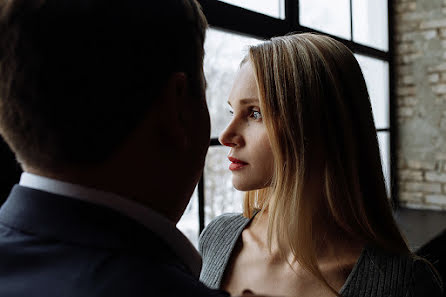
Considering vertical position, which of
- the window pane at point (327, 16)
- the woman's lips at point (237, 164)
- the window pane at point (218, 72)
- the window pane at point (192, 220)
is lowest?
the window pane at point (192, 220)

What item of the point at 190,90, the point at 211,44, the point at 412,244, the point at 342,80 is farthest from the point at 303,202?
the point at 412,244

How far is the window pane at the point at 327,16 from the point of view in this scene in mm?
3029

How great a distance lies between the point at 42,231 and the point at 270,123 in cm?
75

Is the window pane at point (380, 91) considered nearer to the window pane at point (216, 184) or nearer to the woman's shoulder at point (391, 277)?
the window pane at point (216, 184)

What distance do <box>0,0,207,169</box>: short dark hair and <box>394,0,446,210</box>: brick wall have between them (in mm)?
3840

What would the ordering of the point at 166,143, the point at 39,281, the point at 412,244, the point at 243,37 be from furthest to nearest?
the point at 412,244, the point at 243,37, the point at 166,143, the point at 39,281

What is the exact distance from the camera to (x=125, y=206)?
1.55 feet

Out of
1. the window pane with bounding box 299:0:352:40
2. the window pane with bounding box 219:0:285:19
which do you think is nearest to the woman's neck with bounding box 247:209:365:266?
the window pane with bounding box 219:0:285:19

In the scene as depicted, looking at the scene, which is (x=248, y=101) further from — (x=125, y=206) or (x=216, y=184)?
(x=216, y=184)

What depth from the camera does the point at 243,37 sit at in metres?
2.31

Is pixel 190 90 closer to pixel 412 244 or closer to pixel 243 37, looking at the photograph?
pixel 243 37


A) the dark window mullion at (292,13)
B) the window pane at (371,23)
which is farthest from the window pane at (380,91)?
the dark window mullion at (292,13)

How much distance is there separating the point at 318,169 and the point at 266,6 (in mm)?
1695

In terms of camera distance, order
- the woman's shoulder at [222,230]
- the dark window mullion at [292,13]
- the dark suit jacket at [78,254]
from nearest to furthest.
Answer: the dark suit jacket at [78,254] < the woman's shoulder at [222,230] < the dark window mullion at [292,13]
